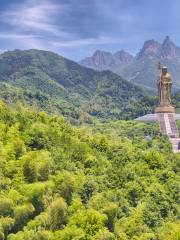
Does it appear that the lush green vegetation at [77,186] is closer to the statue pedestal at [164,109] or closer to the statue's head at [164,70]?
the statue pedestal at [164,109]

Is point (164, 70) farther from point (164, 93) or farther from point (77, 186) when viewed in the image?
point (77, 186)

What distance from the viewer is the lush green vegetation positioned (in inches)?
1098

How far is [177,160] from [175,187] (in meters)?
7.02

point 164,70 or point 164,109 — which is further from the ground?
point 164,70

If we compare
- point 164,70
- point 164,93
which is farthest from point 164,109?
point 164,70

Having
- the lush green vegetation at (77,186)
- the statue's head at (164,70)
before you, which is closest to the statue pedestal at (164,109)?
the statue's head at (164,70)

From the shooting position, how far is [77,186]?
1253 inches

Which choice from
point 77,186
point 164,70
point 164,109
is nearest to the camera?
point 77,186

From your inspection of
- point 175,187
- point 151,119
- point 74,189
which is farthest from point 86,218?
point 151,119

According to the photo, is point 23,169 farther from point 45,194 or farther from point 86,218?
point 86,218

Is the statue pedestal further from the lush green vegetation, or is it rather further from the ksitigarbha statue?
the lush green vegetation

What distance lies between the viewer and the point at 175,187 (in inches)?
1475

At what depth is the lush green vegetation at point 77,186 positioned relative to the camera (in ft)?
91.5

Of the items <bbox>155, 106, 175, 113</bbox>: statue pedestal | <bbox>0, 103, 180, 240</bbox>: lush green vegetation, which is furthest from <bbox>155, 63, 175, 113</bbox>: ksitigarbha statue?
<bbox>0, 103, 180, 240</bbox>: lush green vegetation
